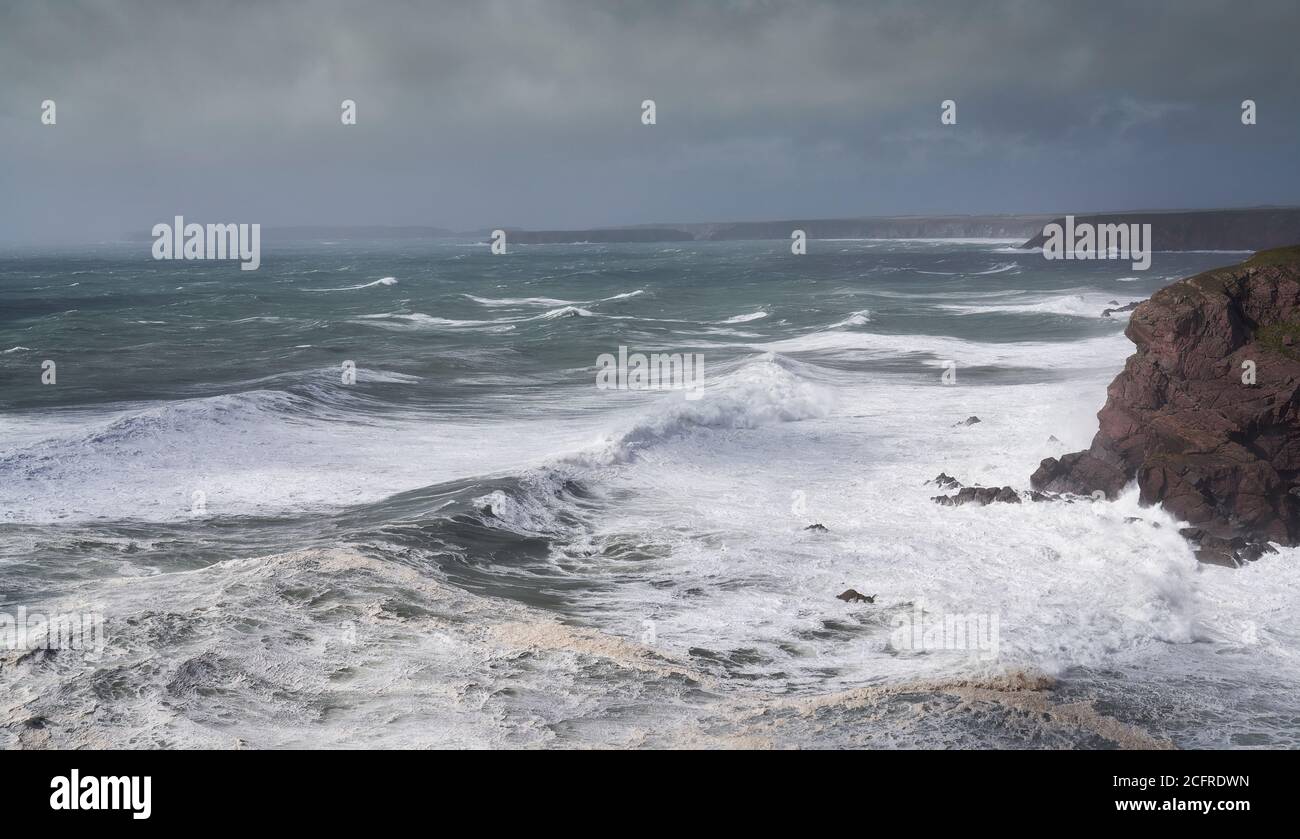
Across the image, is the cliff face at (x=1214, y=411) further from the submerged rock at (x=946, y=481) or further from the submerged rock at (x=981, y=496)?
the submerged rock at (x=946, y=481)

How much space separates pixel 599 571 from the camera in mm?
13828

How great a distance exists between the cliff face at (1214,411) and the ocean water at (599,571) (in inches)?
32.5

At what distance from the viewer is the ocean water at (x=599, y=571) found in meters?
8.79

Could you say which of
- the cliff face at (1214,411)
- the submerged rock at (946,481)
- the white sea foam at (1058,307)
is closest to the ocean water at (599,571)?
the submerged rock at (946,481)

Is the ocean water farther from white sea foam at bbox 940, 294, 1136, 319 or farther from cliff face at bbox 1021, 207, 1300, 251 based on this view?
cliff face at bbox 1021, 207, 1300, 251

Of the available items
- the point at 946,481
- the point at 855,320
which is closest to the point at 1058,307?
the point at 855,320

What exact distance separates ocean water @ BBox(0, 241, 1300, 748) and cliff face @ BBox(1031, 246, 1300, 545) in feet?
2.70

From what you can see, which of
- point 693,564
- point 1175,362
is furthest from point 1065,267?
point 693,564

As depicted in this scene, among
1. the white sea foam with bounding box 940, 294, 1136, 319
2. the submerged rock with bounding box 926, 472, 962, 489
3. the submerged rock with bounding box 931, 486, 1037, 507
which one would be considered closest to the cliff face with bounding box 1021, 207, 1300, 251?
the white sea foam with bounding box 940, 294, 1136, 319

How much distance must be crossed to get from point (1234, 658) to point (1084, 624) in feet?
4.94

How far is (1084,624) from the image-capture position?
11.6m

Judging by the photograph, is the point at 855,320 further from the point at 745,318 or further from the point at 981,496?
the point at 981,496

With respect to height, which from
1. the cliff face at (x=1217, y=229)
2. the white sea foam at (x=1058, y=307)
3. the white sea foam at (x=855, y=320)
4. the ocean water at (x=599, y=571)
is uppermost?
the cliff face at (x=1217, y=229)

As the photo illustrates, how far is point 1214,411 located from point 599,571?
390 inches
